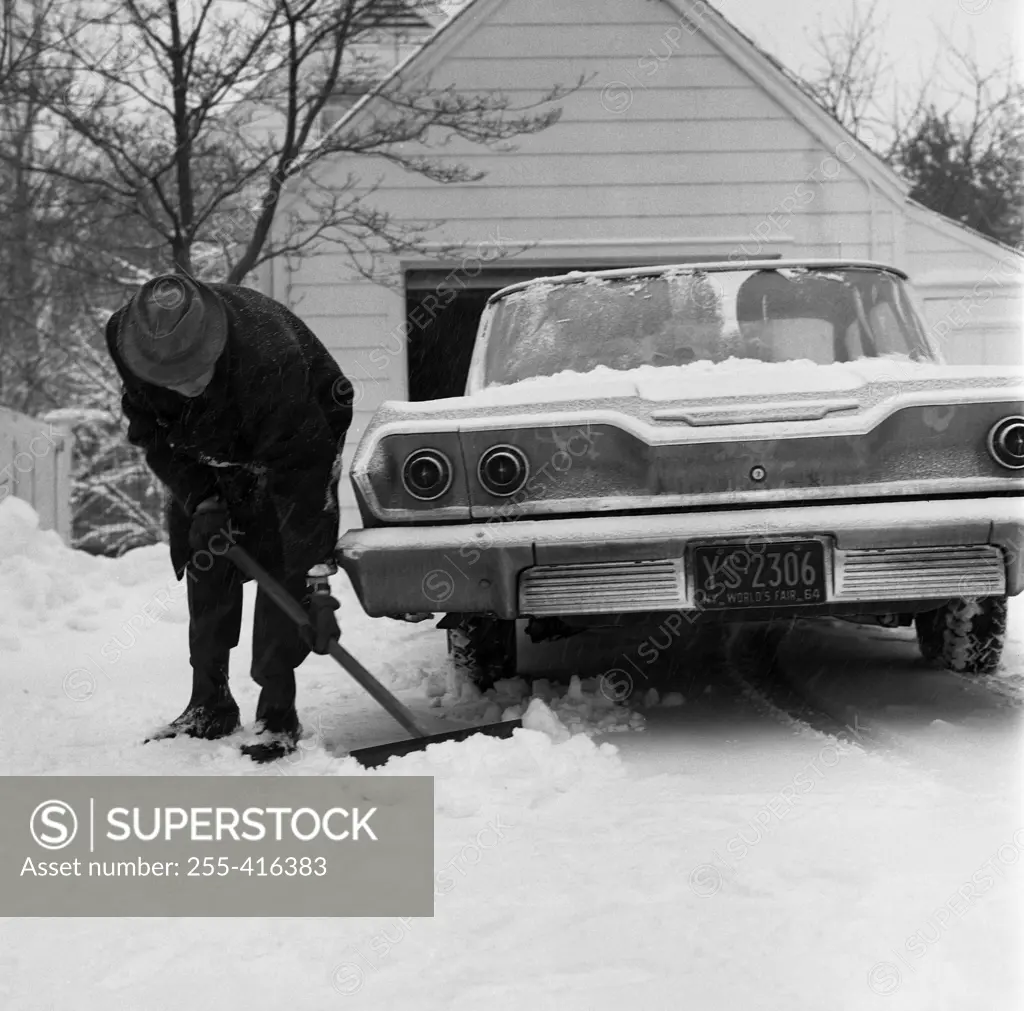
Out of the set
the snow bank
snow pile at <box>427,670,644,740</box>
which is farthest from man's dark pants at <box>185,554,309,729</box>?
the snow bank

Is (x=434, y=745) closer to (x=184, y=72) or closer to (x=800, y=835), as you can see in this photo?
(x=800, y=835)

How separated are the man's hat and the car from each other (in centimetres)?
63

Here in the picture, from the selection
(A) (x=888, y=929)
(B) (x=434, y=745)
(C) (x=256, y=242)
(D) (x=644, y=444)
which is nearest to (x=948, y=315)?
(C) (x=256, y=242)

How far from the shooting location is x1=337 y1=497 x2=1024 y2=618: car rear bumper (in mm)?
3365

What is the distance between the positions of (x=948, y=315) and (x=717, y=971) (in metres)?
8.96

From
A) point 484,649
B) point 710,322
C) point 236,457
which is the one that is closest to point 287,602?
point 236,457

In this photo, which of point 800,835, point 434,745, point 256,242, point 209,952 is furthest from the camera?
point 256,242

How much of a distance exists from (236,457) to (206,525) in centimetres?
25

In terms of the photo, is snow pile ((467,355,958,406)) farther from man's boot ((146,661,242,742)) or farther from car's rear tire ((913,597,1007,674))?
man's boot ((146,661,242,742))

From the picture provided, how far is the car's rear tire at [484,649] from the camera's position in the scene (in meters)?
4.55

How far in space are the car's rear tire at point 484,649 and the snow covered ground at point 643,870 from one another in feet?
0.60

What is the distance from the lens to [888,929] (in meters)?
2.05

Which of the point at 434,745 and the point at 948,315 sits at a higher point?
the point at 948,315

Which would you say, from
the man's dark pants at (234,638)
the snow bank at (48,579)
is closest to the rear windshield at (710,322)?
the man's dark pants at (234,638)
